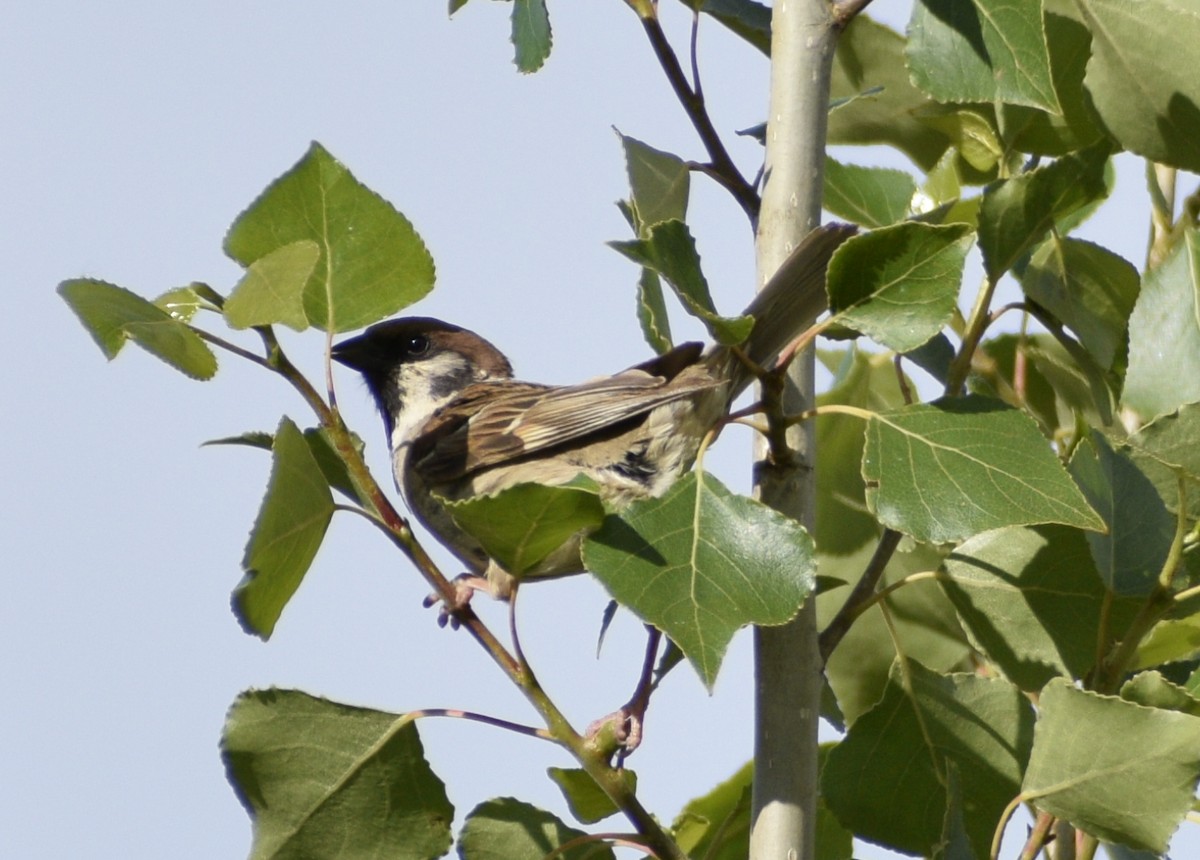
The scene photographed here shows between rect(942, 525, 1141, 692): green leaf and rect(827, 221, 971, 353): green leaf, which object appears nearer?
rect(827, 221, 971, 353): green leaf

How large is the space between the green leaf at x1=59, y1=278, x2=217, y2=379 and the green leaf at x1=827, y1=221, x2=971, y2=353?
35.0 inches

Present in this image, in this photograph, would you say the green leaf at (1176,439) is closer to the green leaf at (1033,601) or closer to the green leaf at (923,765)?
the green leaf at (1033,601)

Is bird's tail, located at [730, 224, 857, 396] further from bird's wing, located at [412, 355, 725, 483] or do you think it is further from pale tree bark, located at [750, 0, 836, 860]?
bird's wing, located at [412, 355, 725, 483]

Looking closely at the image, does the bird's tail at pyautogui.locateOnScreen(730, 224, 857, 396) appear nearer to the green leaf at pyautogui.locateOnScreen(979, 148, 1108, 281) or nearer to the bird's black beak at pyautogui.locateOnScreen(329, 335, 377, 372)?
the green leaf at pyautogui.locateOnScreen(979, 148, 1108, 281)

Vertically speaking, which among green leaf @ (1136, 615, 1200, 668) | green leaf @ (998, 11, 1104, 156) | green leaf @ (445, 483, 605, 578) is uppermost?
green leaf @ (998, 11, 1104, 156)

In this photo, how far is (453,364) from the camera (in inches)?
193

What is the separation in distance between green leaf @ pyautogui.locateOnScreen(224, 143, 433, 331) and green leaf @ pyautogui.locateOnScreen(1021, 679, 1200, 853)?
1.08 m

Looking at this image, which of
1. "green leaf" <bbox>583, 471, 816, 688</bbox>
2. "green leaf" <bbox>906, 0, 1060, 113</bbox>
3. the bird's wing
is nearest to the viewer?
"green leaf" <bbox>583, 471, 816, 688</bbox>

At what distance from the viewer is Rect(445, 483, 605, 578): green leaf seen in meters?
1.85

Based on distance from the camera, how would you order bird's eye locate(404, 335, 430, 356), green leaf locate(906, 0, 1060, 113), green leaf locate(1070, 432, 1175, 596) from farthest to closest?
bird's eye locate(404, 335, 430, 356) < green leaf locate(906, 0, 1060, 113) < green leaf locate(1070, 432, 1175, 596)

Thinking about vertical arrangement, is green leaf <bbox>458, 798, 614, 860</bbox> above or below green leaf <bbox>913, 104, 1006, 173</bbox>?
below

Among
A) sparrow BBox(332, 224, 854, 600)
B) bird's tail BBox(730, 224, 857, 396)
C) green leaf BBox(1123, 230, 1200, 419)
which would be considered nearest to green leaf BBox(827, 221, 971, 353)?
bird's tail BBox(730, 224, 857, 396)

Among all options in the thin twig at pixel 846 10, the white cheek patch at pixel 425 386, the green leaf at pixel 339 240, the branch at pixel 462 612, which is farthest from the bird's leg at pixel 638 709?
the white cheek patch at pixel 425 386

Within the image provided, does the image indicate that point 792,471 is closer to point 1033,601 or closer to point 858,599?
point 858,599
